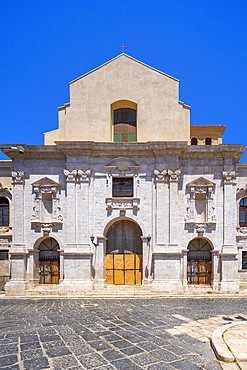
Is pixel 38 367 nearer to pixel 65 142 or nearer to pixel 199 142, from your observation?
pixel 65 142

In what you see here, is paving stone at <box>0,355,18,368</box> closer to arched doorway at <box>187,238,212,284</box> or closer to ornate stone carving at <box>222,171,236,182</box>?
arched doorway at <box>187,238,212,284</box>

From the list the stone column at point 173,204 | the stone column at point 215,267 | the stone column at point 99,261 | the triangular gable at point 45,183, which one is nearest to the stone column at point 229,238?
the stone column at point 215,267

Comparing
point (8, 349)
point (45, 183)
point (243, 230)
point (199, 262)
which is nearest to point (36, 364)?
point (8, 349)

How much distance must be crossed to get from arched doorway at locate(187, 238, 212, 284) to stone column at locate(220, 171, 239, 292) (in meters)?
1.02

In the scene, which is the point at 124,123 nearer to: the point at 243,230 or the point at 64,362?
the point at 243,230

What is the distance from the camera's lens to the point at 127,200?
61.6 ft

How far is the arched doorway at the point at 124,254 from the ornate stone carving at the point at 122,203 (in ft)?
4.06

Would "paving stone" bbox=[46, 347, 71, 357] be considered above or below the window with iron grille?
above

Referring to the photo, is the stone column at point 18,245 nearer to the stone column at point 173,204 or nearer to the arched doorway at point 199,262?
the stone column at point 173,204

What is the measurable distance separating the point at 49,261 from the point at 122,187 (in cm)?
665

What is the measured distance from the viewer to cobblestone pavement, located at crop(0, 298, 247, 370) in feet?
22.7

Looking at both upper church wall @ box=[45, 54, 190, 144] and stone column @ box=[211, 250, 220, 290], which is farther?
upper church wall @ box=[45, 54, 190, 144]

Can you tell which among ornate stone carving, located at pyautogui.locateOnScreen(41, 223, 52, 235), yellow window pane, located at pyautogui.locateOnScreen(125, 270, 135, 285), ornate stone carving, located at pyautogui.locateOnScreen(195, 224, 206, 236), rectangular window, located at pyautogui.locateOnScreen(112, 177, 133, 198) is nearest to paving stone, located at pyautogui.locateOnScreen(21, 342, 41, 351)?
ornate stone carving, located at pyautogui.locateOnScreen(41, 223, 52, 235)

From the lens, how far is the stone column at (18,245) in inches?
716
